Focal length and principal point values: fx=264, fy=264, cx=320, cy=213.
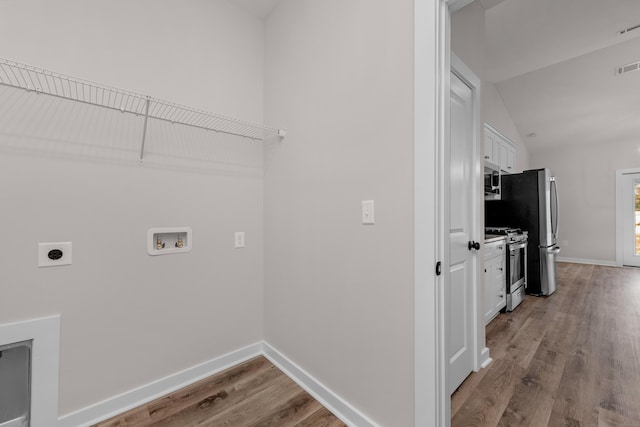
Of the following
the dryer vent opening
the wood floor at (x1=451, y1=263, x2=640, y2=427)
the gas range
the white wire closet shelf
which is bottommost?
the wood floor at (x1=451, y1=263, x2=640, y2=427)

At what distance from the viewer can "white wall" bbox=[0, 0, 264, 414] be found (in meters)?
1.29

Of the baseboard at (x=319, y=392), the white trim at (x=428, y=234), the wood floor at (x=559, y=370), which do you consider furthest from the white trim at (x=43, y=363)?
the wood floor at (x=559, y=370)

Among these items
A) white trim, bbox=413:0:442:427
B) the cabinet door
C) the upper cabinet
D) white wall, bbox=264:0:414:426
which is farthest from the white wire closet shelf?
the upper cabinet

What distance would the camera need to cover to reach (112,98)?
1521 mm

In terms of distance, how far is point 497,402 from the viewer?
165cm

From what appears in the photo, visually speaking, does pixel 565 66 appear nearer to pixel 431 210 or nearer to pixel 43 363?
pixel 431 210

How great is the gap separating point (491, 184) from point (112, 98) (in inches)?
167

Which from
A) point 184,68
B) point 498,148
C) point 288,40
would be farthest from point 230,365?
point 498,148

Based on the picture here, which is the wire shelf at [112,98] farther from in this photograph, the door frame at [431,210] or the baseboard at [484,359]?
the baseboard at [484,359]

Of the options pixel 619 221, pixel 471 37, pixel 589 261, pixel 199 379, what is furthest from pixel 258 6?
pixel 589 261

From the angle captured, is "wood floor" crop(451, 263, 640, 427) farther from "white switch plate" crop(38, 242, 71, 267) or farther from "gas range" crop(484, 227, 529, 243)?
"white switch plate" crop(38, 242, 71, 267)

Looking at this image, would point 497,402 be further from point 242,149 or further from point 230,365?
point 242,149

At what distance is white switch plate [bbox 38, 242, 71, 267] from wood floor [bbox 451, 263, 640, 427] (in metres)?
2.30

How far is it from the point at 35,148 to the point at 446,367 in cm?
221
